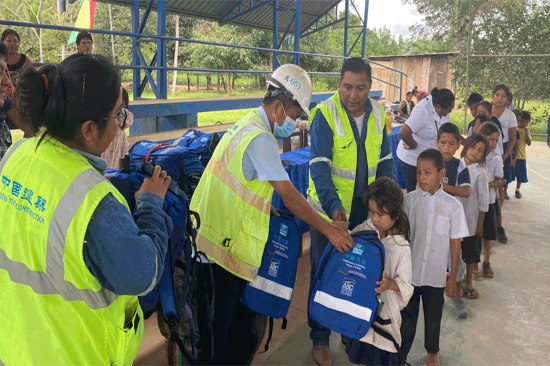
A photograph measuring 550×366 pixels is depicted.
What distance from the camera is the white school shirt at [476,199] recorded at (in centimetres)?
368

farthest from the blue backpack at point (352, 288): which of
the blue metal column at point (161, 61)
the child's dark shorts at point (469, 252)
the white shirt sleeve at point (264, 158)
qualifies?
the blue metal column at point (161, 61)

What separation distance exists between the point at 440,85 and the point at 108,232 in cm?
1918

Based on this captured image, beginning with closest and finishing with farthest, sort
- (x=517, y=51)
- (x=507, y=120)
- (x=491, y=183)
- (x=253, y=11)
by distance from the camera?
1. (x=491, y=183)
2. (x=507, y=120)
3. (x=253, y=11)
4. (x=517, y=51)

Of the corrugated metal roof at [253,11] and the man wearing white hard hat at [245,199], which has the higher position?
the corrugated metal roof at [253,11]

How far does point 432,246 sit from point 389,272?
0.59 meters

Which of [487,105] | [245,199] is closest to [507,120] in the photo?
[487,105]

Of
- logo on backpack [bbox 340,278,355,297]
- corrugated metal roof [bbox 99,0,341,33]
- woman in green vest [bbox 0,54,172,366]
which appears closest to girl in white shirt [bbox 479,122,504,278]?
logo on backpack [bbox 340,278,355,297]

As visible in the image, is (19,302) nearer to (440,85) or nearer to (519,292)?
(519,292)

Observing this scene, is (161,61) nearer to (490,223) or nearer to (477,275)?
(490,223)

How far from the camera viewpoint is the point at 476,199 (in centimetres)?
371

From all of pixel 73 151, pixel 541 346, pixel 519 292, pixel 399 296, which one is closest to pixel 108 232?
pixel 73 151

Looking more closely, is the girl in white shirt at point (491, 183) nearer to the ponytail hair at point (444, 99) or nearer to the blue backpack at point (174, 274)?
the ponytail hair at point (444, 99)

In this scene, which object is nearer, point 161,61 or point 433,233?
point 433,233

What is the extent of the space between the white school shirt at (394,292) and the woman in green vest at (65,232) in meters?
1.45
